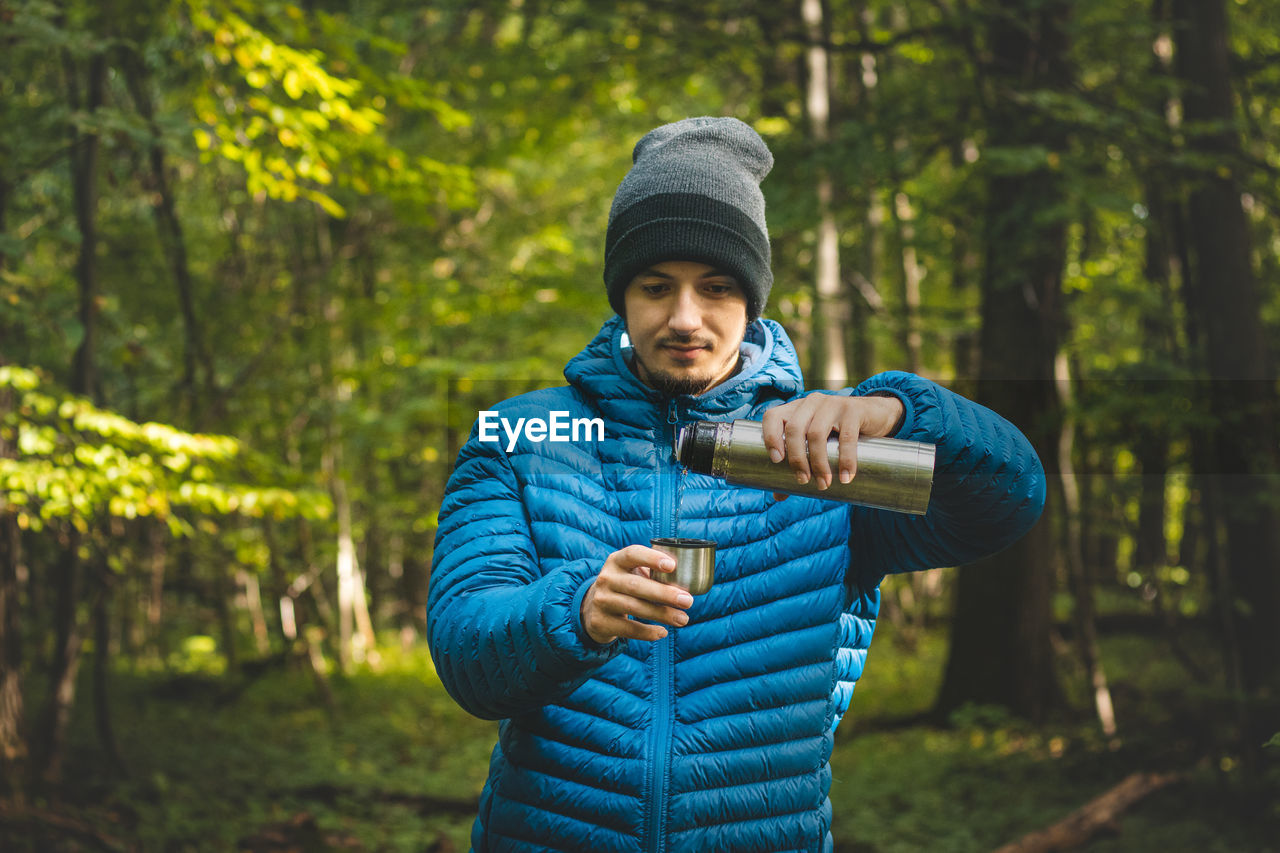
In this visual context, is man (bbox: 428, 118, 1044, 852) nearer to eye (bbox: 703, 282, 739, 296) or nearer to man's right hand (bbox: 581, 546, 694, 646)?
eye (bbox: 703, 282, 739, 296)

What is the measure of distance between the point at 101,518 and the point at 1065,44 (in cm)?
799

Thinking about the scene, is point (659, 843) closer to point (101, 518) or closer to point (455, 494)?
point (455, 494)

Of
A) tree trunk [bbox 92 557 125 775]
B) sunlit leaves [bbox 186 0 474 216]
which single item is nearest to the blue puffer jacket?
sunlit leaves [bbox 186 0 474 216]

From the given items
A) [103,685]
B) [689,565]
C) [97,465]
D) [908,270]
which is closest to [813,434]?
[689,565]

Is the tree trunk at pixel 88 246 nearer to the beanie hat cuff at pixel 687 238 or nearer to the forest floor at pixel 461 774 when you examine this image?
the forest floor at pixel 461 774

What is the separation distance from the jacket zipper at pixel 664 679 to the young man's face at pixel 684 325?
0.07m

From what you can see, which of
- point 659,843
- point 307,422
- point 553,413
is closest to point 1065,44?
point 553,413

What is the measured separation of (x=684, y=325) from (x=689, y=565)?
54cm

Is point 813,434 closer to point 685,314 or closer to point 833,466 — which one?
point 833,466

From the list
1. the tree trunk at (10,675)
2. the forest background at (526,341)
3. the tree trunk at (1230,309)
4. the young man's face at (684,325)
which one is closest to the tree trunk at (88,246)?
the forest background at (526,341)

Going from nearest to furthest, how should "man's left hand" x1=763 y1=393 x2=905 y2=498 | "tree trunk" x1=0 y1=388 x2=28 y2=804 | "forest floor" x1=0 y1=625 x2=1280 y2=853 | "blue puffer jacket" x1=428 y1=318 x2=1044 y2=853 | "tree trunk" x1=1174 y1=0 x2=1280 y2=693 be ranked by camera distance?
"man's left hand" x1=763 y1=393 x2=905 y2=498
"blue puffer jacket" x1=428 y1=318 x2=1044 y2=853
"tree trunk" x1=0 y1=388 x2=28 y2=804
"forest floor" x1=0 y1=625 x2=1280 y2=853
"tree trunk" x1=1174 y1=0 x2=1280 y2=693

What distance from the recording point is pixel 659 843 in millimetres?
1420

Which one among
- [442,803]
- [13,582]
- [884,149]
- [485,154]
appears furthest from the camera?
[485,154]

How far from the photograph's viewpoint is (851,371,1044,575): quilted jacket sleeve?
4.63 feet
